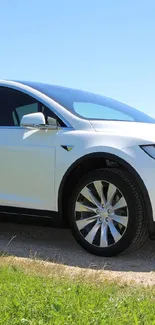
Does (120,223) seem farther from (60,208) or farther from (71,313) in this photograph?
(71,313)

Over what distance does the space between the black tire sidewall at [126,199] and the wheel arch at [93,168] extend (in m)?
0.09

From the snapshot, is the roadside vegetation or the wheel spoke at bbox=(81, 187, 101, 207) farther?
the wheel spoke at bbox=(81, 187, 101, 207)

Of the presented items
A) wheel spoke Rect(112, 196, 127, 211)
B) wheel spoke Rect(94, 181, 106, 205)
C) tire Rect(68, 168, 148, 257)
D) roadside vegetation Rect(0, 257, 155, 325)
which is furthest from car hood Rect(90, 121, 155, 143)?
roadside vegetation Rect(0, 257, 155, 325)

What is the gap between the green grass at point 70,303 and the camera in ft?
8.55

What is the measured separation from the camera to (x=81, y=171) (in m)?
4.82

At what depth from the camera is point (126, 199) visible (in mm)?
4426

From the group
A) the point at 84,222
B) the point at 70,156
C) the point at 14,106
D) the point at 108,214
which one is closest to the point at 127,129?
the point at 70,156

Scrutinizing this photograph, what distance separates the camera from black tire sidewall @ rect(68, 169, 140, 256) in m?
4.39

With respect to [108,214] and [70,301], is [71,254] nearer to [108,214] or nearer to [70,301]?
[108,214]

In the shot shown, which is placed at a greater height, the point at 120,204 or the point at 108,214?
the point at 120,204

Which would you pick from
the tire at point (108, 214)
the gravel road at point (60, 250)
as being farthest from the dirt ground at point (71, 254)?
the tire at point (108, 214)

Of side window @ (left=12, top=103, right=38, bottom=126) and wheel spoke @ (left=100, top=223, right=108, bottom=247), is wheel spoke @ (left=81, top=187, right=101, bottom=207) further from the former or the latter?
side window @ (left=12, top=103, right=38, bottom=126)

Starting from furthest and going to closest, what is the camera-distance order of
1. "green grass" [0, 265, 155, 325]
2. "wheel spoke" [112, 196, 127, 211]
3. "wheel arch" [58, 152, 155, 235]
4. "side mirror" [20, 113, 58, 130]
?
"side mirror" [20, 113, 58, 130] < "wheel spoke" [112, 196, 127, 211] < "wheel arch" [58, 152, 155, 235] < "green grass" [0, 265, 155, 325]

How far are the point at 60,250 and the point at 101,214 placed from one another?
27.0 inches
